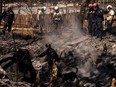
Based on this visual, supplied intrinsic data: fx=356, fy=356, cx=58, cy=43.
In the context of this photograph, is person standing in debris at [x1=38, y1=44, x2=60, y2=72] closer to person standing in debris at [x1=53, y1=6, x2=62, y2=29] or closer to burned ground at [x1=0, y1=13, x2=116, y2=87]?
burned ground at [x1=0, y1=13, x2=116, y2=87]

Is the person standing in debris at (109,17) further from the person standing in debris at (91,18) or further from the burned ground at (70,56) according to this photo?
the person standing in debris at (91,18)

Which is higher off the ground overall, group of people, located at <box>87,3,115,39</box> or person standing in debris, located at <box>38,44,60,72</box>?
group of people, located at <box>87,3,115,39</box>

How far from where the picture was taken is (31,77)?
15.1 m

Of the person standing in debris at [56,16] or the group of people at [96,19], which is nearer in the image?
the group of people at [96,19]

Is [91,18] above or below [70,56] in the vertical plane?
above

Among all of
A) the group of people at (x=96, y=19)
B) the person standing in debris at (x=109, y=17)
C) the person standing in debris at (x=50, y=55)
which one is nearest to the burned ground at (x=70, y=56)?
the person standing in debris at (x=50, y=55)

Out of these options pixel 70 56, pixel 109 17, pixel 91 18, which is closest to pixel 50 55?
pixel 70 56

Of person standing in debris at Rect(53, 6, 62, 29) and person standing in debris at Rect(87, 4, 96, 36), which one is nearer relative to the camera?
person standing in debris at Rect(87, 4, 96, 36)

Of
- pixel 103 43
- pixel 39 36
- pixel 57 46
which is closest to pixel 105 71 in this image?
pixel 103 43

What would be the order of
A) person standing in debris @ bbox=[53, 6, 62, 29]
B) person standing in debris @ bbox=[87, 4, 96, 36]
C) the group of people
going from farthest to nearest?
1. person standing in debris @ bbox=[53, 6, 62, 29]
2. person standing in debris @ bbox=[87, 4, 96, 36]
3. the group of people

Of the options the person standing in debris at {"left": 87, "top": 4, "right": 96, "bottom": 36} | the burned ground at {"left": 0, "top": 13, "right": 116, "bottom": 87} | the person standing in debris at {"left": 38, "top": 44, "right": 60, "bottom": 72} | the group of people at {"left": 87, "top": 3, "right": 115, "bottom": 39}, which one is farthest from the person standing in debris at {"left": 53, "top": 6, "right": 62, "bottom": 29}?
the person standing in debris at {"left": 38, "top": 44, "right": 60, "bottom": 72}

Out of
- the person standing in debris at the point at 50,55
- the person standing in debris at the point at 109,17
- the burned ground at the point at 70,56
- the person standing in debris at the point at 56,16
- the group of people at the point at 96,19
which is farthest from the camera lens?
the person standing in debris at the point at 56,16

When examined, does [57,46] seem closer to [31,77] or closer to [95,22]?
[95,22]

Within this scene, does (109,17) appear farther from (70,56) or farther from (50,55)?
(50,55)
